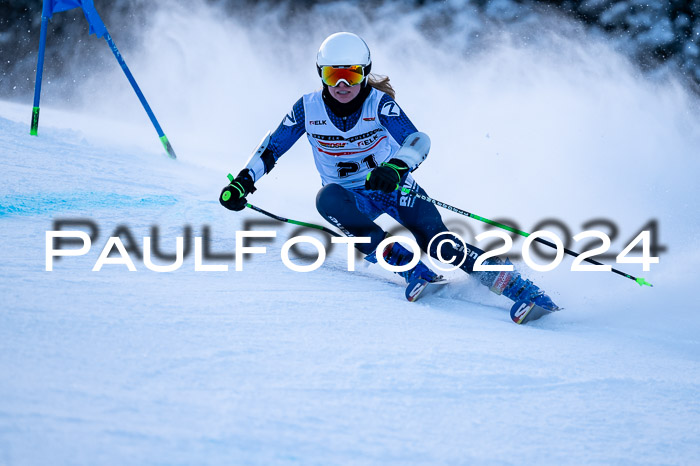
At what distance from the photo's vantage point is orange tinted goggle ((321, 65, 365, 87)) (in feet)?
8.93

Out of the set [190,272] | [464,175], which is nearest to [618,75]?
[464,175]

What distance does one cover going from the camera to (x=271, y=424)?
132cm

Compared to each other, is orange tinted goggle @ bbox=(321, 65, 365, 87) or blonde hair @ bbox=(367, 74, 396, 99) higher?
blonde hair @ bbox=(367, 74, 396, 99)

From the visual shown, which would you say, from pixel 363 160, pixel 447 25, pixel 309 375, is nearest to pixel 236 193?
pixel 363 160

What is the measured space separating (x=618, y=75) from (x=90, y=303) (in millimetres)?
8620

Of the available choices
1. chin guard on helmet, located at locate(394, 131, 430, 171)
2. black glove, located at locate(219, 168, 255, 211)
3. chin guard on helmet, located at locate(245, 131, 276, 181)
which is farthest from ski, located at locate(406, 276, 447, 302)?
chin guard on helmet, located at locate(245, 131, 276, 181)

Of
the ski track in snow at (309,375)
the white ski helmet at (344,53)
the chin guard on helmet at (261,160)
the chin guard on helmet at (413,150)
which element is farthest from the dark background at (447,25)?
the ski track in snow at (309,375)

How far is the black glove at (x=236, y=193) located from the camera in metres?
2.88

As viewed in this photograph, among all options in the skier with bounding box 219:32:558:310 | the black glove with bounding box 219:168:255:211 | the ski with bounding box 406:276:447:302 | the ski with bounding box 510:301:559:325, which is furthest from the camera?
the black glove with bounding box 219:168:255:211

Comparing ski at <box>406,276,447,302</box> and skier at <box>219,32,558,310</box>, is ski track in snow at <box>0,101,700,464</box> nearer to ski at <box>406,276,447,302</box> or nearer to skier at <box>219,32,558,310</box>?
ski at <box>406,276,447,302</box>

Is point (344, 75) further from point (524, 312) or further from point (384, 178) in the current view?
point (524, 312)

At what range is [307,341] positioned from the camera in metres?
1.80

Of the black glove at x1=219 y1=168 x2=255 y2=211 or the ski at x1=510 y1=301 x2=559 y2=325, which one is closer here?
the ski at x1=510 y1=301 x2=559 y2=325

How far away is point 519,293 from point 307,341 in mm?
1158
